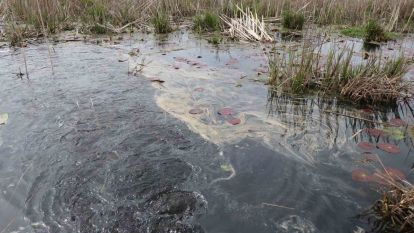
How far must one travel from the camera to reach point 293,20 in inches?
308

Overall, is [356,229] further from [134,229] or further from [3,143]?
[3,143]

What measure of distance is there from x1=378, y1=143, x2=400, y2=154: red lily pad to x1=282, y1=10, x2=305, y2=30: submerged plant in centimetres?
526

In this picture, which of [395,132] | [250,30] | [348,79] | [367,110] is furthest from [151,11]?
[395,132]

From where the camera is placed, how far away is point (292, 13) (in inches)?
A: 313

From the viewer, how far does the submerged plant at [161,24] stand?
7395mm

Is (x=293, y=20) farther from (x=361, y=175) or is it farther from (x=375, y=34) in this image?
(x=361, y=175)

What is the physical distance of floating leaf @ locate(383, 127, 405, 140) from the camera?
3.30m

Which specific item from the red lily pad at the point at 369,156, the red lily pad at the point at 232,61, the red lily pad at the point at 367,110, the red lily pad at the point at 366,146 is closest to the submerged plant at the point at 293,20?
the red lily pad at the point at 232,61

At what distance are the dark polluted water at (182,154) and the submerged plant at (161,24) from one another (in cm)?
276

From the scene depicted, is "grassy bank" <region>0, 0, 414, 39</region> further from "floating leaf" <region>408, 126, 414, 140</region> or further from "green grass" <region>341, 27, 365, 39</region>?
"floating leaf" <region>408, 126, 414, 140</region>

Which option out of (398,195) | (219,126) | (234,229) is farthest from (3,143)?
(398,195)

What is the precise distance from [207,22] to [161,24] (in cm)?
99

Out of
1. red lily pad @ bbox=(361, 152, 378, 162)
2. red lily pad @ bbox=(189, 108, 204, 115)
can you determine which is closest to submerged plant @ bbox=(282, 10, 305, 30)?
red lily pad @ bbox=(189, 108, 204, 115)

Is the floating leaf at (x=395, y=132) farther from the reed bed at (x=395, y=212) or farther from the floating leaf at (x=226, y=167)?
the floating leaf at (x=226, y=167)
